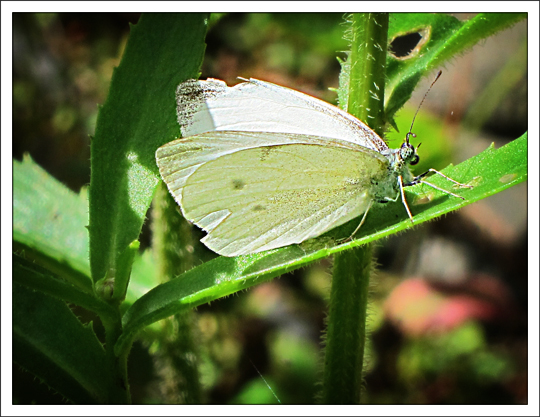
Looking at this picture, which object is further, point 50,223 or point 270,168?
point 50,223

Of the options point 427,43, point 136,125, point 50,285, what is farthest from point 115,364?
point 427,43

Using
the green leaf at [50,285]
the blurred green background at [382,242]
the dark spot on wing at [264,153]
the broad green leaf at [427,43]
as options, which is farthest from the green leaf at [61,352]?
the blurred green background at [382,242]

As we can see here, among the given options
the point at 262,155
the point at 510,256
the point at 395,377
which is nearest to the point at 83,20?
the point at 262,155

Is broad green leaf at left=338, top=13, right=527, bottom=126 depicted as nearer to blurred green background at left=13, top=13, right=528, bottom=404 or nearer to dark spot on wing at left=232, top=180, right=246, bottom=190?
dark spot on wing at left=232, top=180, right=246, bottom=190

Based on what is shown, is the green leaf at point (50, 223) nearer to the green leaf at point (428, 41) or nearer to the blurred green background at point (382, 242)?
the blurred green background at point (382, 242)

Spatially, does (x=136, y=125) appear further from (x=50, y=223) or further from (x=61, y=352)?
(x=50, y=223)

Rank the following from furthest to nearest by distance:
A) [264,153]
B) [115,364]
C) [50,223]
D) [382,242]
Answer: [382,242] → [50,223] → [264,153] → [115,364]

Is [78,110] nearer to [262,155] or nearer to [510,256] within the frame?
[262,155]
